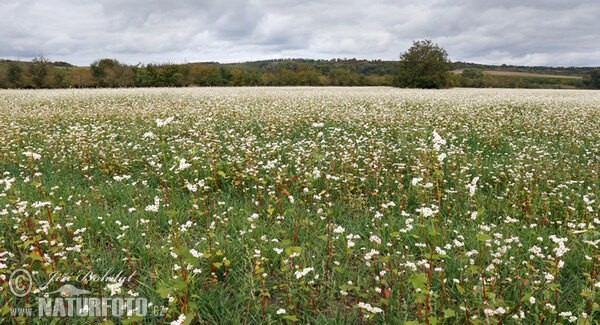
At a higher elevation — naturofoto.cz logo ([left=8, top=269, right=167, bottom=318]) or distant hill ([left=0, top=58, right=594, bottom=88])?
distant hill ([left=0, top=58, right=594, bottom=88])

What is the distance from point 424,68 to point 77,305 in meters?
56.7

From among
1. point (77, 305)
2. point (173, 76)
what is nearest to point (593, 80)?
point (173, 76)

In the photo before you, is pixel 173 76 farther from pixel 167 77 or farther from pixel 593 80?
pixel 593 80

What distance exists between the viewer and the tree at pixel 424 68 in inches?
2007

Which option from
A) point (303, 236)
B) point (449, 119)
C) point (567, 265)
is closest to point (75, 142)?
point (303, 236)

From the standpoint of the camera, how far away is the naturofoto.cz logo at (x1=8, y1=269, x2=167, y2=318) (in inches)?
110

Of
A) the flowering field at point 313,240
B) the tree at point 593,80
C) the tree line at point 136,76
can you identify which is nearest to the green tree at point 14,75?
the tree line at point 136,76

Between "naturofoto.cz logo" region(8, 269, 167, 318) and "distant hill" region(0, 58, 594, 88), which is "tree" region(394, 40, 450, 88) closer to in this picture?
"distant hill" region(0, 58, 594, 88)

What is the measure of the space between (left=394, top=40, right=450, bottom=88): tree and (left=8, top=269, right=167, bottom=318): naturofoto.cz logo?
53828 mm

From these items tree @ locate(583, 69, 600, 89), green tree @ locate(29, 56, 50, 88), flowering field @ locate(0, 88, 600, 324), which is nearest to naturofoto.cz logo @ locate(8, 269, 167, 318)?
flowering field @ locate(0, 88, 600, 324)

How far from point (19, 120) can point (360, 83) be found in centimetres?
6707

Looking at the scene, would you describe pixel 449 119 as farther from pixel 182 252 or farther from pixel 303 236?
pixel 182 252

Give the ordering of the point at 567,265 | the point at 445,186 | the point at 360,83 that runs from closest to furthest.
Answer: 1. the point at 567,265
2. the point at 445,186
3. the point at 360,83

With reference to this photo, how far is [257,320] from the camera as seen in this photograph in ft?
9.45
